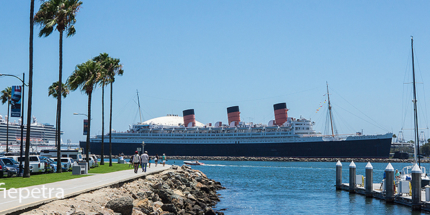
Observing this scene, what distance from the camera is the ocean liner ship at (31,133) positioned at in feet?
378

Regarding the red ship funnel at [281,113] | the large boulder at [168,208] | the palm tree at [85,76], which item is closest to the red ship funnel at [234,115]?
the red ship funnel at [281,113]

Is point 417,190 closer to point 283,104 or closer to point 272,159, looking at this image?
point 272,159

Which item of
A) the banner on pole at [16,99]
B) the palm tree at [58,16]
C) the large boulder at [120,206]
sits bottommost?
the large boulder at [120,206]

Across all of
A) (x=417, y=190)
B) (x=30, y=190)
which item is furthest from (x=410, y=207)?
(x=30, y=190)

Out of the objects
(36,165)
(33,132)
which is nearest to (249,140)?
(33,132)

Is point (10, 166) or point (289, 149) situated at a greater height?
point (10, 166)

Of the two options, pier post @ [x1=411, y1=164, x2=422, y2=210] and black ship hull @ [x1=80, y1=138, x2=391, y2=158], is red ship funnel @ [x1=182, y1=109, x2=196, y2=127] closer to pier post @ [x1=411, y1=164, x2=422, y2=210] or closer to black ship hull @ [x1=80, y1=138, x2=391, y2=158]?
black ship hull @ [x1=80, y1=138, x2=391, y2=158]

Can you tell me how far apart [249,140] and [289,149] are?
10789 mm

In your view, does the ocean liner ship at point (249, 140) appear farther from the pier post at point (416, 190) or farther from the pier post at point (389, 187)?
the pier post at point (416, 190)

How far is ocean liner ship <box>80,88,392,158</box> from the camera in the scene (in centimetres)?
10138

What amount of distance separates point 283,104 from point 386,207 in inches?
3555

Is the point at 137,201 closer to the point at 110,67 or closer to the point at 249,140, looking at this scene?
the point at 110,67

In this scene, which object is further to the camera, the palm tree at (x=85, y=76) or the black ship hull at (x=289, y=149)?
the black ship hull at (x=289, y=149)

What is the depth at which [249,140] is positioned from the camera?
11131 cm
